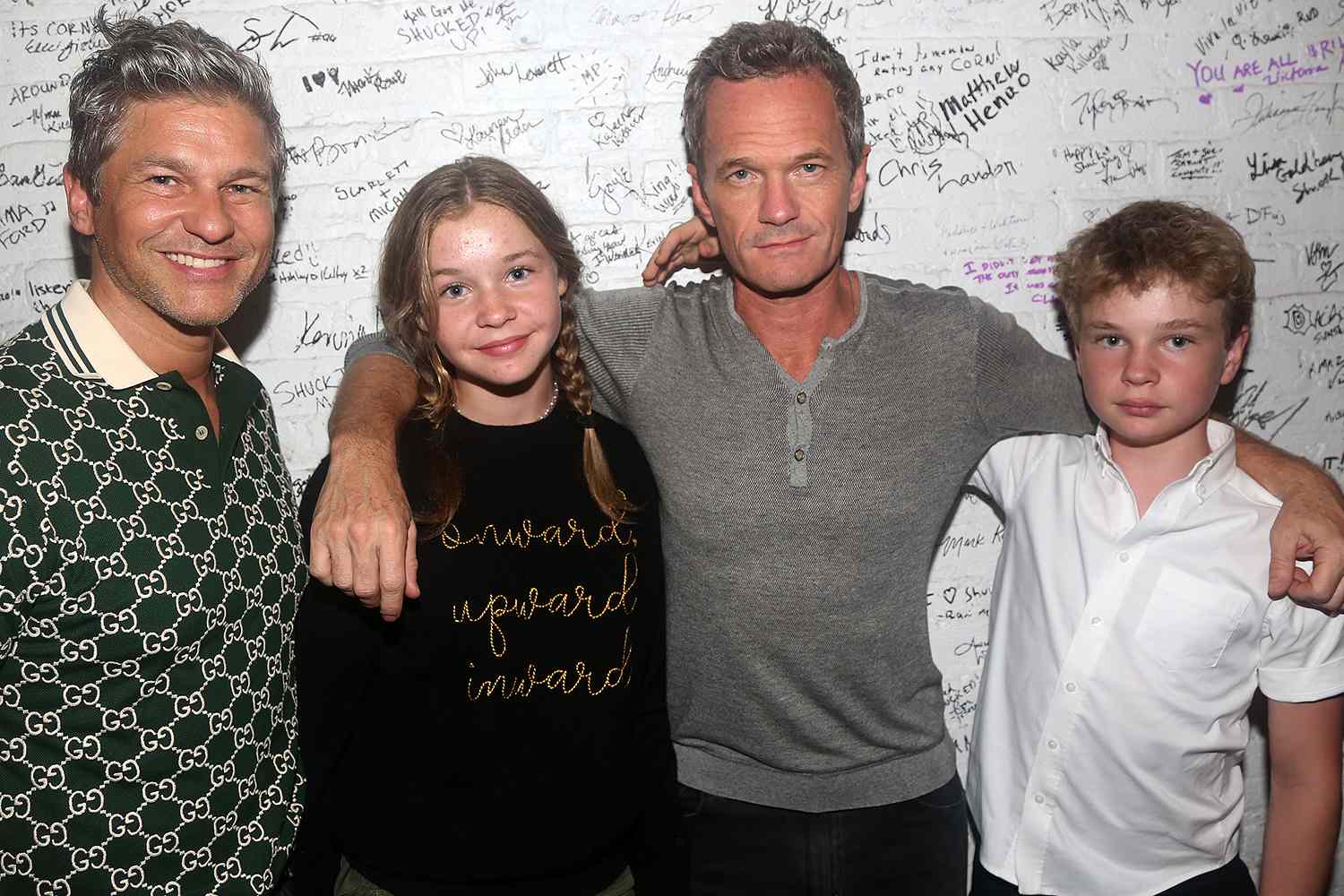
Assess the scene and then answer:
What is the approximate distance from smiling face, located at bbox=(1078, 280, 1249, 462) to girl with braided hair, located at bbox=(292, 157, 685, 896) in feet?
2.93

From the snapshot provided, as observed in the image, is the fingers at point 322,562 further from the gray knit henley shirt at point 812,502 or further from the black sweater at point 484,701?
the gray knit henley shirt at point 812,502

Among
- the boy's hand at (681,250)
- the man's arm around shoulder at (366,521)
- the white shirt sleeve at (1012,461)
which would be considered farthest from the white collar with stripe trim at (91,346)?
the white shirt sleeve at (1012,461)

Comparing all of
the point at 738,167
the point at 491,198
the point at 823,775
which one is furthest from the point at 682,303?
the point at 823,775

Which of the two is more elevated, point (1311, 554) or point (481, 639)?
point (1311, 554)

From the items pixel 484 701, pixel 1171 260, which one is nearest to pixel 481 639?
pixel 484 701

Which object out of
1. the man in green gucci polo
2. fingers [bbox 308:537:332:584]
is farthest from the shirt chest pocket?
the man in green gucci polo

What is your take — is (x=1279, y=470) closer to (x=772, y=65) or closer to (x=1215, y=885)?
(x=1215, y=885)

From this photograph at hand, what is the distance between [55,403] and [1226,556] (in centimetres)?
187

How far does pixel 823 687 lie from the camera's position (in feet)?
5.97

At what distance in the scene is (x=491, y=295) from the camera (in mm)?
1631

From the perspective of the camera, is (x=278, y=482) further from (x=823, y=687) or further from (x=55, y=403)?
(x=823, y=687)
